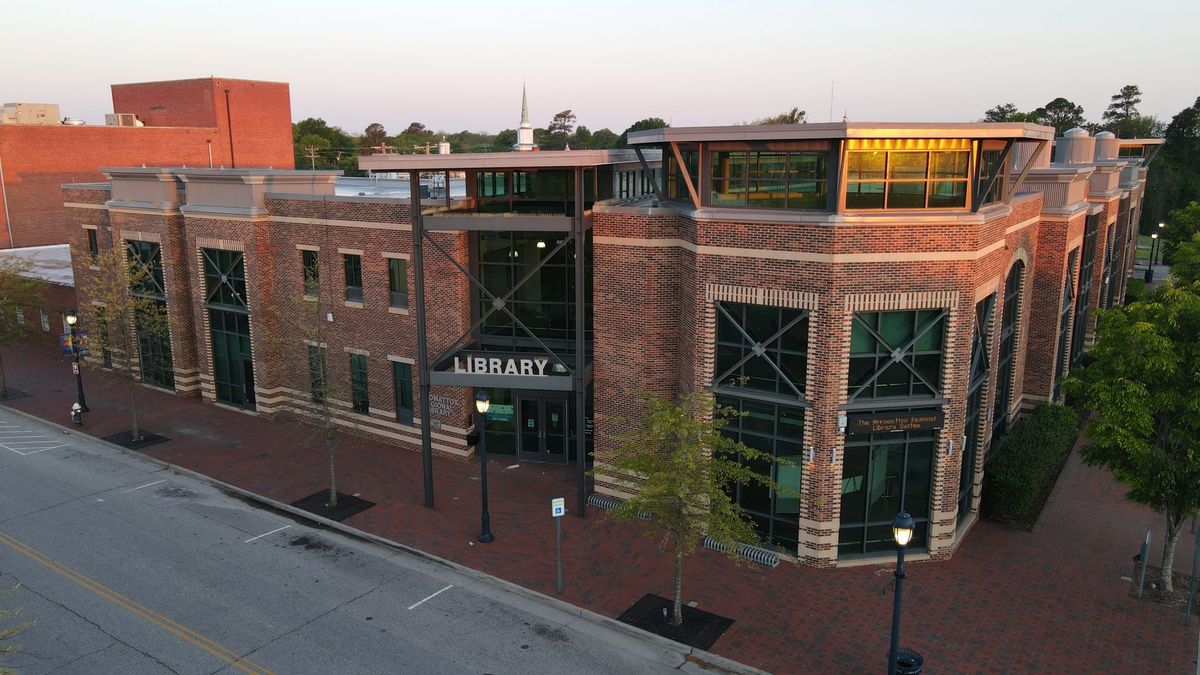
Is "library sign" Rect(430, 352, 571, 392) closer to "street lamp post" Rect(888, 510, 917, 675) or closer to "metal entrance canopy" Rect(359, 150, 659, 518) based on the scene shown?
"metal entrance canopy" Rect(359, 150, 659, 518)

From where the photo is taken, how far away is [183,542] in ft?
64.4

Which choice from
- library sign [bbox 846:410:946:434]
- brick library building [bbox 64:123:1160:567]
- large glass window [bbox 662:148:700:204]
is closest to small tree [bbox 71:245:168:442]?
brick library building [bbox 64:123:1160:567]

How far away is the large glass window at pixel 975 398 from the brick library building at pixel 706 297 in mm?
80

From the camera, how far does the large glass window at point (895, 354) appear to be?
17.2 meters

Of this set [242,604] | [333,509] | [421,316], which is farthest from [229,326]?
[242,604]

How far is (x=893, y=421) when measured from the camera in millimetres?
17359

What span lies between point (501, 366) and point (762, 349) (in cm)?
723

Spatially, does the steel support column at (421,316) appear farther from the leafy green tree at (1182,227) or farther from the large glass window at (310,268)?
the leafy green tree at (1182,227)

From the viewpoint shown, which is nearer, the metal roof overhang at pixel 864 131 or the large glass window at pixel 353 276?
the metal roof overhang at pixel 864 131

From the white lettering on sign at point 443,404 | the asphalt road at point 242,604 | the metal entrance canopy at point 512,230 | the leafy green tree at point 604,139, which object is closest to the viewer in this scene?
the asphalt road at point 242,604

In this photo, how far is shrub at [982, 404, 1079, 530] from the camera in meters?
19.9

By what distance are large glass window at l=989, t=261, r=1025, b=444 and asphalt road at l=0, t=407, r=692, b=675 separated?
13.5 m

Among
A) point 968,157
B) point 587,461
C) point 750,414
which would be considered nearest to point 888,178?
point 968,157

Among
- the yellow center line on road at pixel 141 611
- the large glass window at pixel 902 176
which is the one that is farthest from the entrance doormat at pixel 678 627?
the large glass window at pixel 902 176
